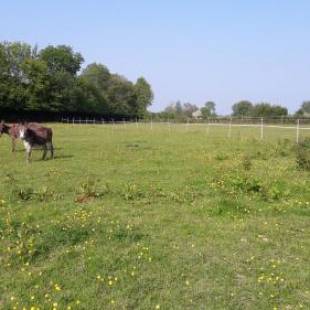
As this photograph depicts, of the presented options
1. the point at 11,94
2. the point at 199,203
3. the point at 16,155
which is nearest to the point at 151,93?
the point at 11,94

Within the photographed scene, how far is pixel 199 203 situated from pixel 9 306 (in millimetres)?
5002

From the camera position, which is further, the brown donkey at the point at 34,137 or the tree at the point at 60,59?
the tree at the point at 60,59

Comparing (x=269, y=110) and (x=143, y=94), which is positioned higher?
(x=143, y=94)

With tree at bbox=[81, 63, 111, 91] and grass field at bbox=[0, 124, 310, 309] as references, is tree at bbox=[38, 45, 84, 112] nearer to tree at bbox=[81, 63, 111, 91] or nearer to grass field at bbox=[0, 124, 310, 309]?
tree at bbox=[81, 63, 111, 91]

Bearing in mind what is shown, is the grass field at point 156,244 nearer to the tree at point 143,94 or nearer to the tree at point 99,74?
the tree at point 99,74

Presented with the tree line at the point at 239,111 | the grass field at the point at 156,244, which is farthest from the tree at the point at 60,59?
the grass field at the point at 156,244

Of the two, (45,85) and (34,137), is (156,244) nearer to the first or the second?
(34,137)

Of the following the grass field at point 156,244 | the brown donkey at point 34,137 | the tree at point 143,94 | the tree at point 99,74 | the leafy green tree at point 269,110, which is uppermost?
the tree at point 99,74

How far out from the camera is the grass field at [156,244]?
519 centimetres

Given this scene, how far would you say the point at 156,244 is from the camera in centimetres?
673

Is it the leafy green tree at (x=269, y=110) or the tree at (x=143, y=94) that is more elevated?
the tree at (x=143, y=94)

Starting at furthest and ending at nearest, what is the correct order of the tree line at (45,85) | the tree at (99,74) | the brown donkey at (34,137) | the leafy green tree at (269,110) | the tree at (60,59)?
1. the tree at (99,74)
2. the leafy green tree at (269,110)
3. the tree at (60,59)
4. the tree line at (45,85)
5. the brown donkey at (34,137)

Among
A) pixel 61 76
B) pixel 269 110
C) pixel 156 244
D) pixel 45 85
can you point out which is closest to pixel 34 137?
pixel 156 244

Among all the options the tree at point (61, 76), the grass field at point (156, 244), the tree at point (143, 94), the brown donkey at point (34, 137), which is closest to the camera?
the grass field at point (156, 244)
